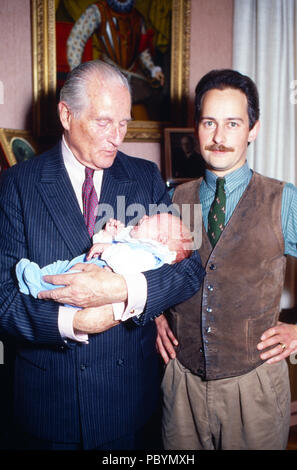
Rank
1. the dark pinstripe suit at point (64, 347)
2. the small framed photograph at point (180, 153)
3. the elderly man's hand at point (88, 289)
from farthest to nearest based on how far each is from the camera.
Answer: the small framed photograph at point (180, 153) → the dark pinstripe suit at point (64, 347) → the elderly man's hand at point (88, 289)

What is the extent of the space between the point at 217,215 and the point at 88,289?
2.28 feet

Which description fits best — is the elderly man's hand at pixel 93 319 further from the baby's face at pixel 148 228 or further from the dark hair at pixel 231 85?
the dark hair at pixel 231 85

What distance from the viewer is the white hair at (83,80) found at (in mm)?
1536

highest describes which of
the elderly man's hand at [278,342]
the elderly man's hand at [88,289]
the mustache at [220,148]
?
the mustache at [220,148]

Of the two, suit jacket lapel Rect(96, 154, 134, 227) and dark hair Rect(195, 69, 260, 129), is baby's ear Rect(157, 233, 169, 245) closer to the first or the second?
suit jacket lapel Rect(96, 154, 134, 227)

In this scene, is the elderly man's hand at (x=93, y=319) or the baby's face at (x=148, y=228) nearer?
the elderly man's hand at (x=93, y=319)

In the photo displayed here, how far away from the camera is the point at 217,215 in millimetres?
1762

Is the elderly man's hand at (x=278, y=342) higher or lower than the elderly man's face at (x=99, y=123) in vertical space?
lower

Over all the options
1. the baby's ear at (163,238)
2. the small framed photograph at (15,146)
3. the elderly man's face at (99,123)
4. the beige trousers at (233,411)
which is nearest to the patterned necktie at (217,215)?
the baby's ear at (163,238)

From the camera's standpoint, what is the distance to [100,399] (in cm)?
156

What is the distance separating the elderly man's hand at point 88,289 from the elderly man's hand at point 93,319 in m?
0.03

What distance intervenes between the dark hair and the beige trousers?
3.74 ft

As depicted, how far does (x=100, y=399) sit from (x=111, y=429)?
14 centimetres

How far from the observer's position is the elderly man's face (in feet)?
5.01
